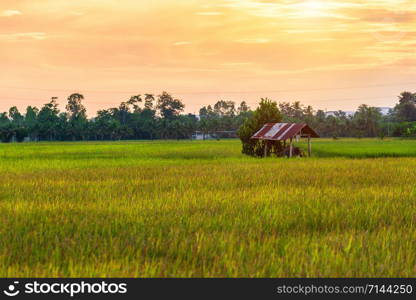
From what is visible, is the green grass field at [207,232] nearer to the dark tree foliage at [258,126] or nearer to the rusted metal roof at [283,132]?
the rusted metal roof at [283,132]

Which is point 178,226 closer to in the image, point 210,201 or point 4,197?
point 210,201

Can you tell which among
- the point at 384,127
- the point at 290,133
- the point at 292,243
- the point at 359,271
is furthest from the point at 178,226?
the point at 384,127

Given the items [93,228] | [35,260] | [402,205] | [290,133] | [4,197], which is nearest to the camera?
[35,260]

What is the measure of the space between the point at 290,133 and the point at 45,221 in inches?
1185

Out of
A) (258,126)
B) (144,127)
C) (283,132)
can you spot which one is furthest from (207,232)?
(144,127)

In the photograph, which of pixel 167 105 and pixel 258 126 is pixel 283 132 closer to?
pixel 258 126

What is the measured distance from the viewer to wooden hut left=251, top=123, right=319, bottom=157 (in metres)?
37.9

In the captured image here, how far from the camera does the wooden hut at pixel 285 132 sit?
37875 mm

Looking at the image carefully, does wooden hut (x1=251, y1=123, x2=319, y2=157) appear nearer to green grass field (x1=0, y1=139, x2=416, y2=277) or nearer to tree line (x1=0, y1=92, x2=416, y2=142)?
green grass field (x1=0, y1=139, x2=416, y2=277)

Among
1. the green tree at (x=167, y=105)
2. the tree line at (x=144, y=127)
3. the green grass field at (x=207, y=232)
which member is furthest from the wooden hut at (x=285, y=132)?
the green tree at (x=167, y=105)

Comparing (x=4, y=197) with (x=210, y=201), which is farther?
(x=4, y=197)

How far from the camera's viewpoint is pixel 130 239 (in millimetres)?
7754

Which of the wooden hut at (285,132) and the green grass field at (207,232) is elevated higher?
the wooden hut at (285,132)

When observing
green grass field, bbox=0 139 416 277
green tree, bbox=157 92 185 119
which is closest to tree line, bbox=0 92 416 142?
green tree, bbox=157 92 185 119
